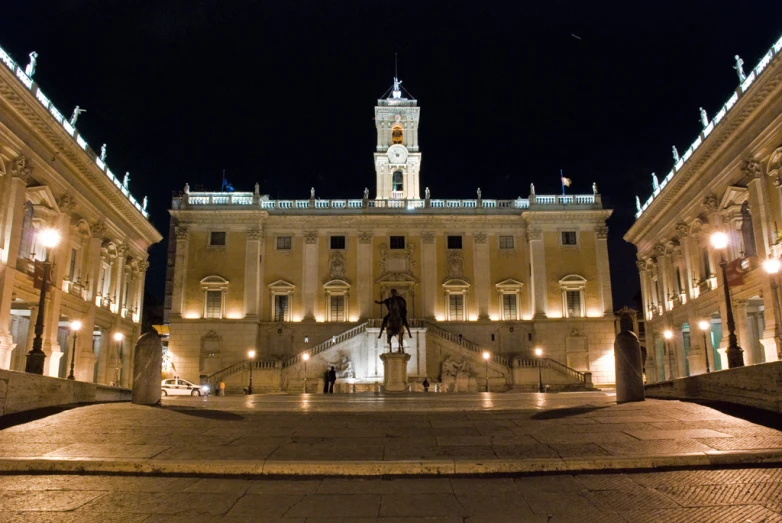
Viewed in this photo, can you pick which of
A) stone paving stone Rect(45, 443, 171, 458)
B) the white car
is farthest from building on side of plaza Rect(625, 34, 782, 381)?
the white car

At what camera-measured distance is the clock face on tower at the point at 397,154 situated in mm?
61062

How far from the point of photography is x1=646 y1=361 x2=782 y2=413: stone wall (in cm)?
1277

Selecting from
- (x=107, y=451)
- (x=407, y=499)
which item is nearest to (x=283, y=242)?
(x=107, y=451)

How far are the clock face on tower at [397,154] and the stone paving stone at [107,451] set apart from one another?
53057 mm

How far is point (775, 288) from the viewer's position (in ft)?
89.8

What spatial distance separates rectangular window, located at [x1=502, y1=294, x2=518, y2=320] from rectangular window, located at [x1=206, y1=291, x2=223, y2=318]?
23.0 m

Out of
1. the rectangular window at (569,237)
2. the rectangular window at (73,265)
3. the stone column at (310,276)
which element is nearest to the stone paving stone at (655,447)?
the rectangular window at (73,265)

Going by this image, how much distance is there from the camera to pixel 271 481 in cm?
806

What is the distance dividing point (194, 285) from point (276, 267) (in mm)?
6732

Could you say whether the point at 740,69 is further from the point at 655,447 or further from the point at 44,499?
the point at 44,499

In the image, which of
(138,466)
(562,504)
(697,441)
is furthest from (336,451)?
(697,441)

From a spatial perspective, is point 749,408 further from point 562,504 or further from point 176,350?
point 176,350

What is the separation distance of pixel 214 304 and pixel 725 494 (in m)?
46.5

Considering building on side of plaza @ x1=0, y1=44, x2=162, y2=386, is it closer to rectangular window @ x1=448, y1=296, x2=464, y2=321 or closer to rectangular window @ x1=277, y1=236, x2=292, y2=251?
rectangular window @ x1=277, y1=236, x2=292, y2=251
